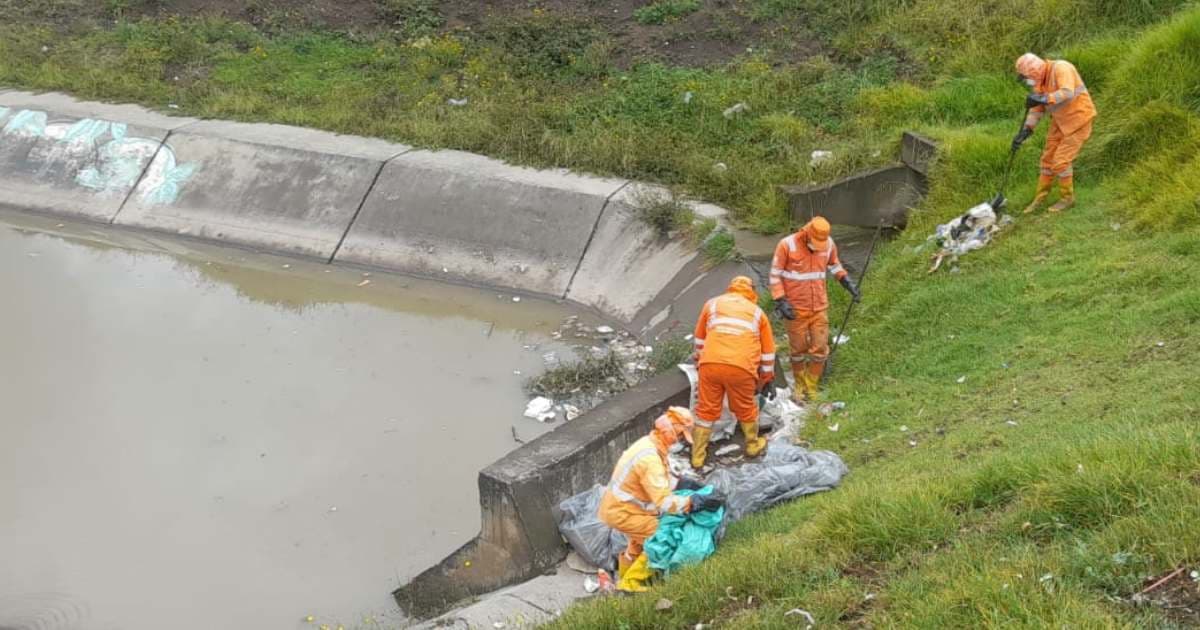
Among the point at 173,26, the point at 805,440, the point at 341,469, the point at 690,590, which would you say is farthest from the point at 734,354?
Result: the point at 173,26

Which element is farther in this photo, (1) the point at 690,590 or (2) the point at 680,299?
(2) the point at 680,299

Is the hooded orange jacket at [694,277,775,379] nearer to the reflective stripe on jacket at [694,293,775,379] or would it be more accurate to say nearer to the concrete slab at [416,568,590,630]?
the reflective stripe on jacket at [694,293,775,379]

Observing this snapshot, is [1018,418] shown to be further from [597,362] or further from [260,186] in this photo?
[260,186]

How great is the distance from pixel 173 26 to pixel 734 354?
49.1 feet

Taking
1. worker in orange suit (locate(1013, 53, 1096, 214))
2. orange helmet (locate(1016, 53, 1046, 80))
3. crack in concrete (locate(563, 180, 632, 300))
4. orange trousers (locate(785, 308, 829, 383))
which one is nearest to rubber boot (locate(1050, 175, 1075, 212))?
worker in orange suit (locate(1013, 53, 1096, 214))

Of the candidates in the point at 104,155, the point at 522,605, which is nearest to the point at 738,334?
the point at 522,605

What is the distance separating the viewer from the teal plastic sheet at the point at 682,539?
23.2ft

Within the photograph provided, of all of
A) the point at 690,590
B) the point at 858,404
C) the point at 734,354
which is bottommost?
the point at 858,404

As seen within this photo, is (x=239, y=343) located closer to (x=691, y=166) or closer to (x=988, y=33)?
(x=691, y=166)

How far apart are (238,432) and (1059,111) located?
8.16m

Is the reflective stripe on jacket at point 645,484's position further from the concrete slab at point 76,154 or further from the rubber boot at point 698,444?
the concrete slab at point 76,154

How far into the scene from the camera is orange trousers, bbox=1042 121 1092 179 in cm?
1083

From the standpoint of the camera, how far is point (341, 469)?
9.90m

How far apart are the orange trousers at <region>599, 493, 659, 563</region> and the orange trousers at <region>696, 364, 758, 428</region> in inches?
65.7
